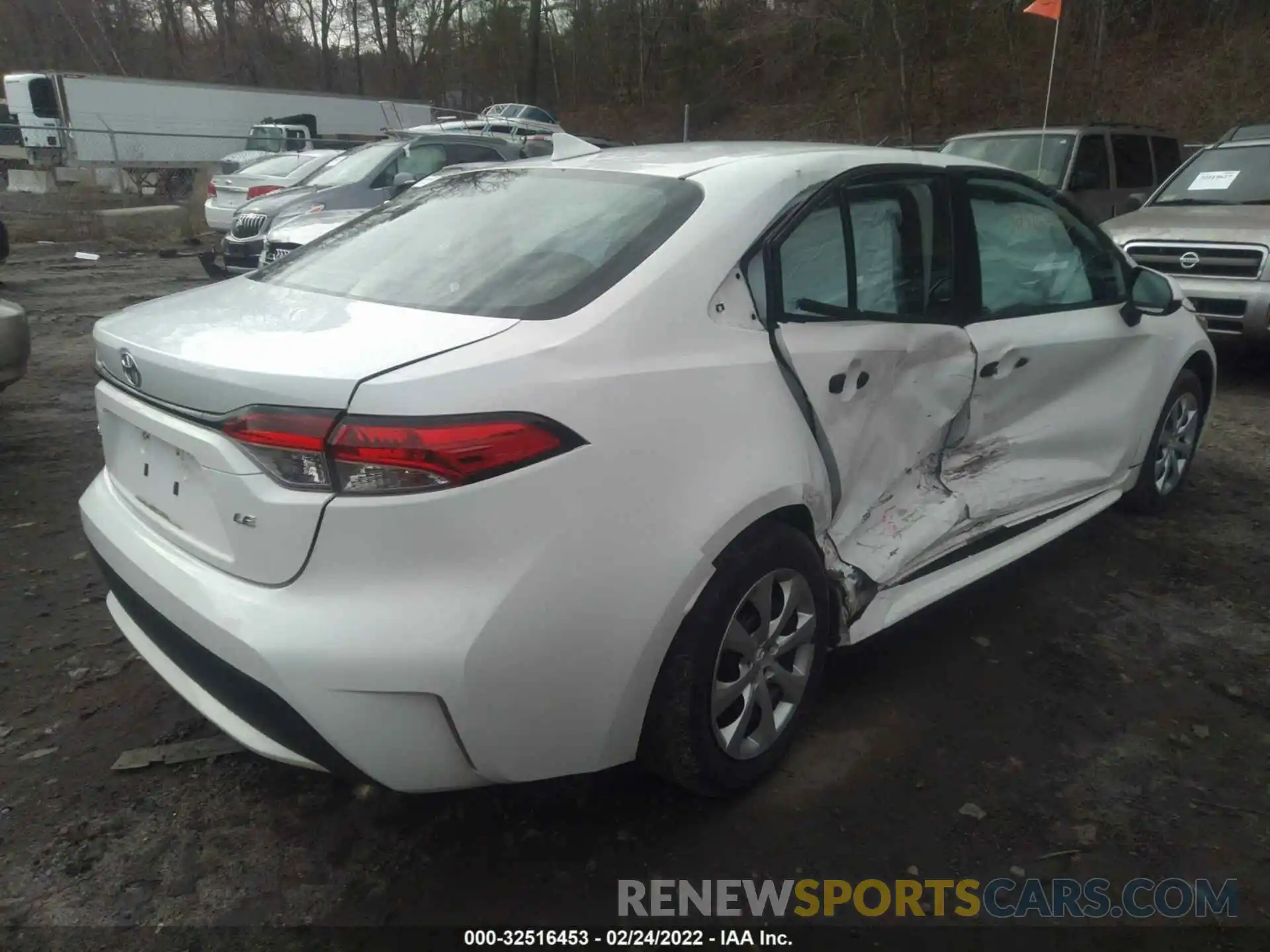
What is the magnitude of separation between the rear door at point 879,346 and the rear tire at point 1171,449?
1.71 meters

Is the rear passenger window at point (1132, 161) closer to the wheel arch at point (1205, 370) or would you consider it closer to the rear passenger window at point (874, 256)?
the wheel arch at point (1205, 370)

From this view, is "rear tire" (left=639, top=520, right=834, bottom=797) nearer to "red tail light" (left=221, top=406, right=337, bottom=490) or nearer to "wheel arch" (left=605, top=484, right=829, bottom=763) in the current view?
"wheel arch" (left=605, top=484, right=829, bottom=763)

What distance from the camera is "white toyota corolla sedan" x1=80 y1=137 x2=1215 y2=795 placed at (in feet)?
6.48

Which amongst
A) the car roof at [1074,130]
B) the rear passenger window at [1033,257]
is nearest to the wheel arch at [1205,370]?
the rear passenger window at [1033,257]

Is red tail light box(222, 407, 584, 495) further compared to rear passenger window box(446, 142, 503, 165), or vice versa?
rear passenger window box(446, 142, 503, 165)

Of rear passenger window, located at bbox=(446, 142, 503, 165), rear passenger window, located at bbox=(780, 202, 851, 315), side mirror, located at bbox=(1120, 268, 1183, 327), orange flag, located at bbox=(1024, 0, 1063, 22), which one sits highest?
orange flag, located at bbox=(1024, 0, 1063, 22)

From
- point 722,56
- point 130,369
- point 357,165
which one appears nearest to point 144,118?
point 357,165

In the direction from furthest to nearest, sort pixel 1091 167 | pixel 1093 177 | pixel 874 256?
1. pixel 1091 167
2. pixel 1093 177
3. pixel 874 256

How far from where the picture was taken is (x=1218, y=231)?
23.3 ft

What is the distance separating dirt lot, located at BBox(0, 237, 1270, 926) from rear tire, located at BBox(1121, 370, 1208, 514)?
2.26 ft

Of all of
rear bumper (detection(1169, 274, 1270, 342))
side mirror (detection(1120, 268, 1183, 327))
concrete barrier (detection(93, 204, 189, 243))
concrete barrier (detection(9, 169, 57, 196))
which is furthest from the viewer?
concrete barrier (detection(9, 169, 57, 196))

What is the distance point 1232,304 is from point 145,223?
617 inches

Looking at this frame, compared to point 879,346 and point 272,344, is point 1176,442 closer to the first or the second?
point 879,346

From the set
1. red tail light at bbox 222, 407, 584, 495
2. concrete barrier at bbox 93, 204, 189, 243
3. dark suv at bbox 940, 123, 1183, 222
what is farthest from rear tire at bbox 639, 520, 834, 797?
concrete barrier at bbox 93, 204, 189, 243
